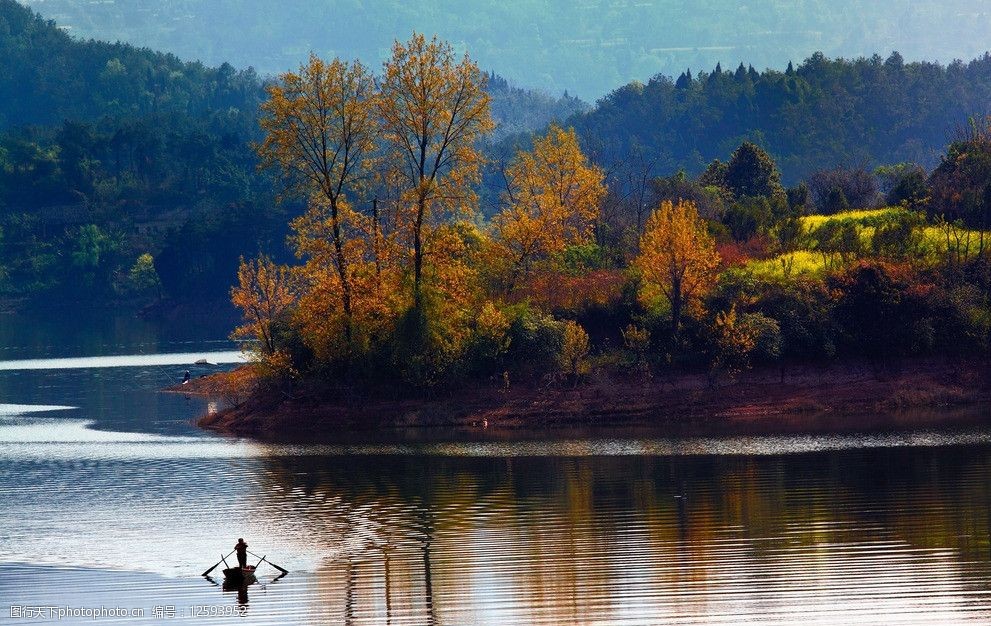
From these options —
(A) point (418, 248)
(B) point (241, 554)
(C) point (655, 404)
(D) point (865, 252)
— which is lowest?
(B) point (241, 554)

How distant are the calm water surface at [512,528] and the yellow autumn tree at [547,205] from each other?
17452 mm

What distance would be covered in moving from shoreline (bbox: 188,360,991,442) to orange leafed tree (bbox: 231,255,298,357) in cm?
480

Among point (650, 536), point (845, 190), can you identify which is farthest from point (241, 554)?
point (845, 190)

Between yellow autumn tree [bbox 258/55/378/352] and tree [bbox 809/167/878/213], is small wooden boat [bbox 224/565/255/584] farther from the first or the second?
tree [bbox 809/167/878/213]

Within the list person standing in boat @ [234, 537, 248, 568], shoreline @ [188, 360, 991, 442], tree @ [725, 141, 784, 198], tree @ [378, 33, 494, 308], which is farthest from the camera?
tree @ [725, 141, 784, 198]

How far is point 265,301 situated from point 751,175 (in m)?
38.0

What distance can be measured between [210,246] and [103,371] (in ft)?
301

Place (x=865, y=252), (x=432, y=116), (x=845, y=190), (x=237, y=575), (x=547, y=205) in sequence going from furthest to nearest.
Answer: (x=845, y=190) → (x=547, y=205) → (x=865, y=252) → (x=432, y=116) → (x=237, y=575)

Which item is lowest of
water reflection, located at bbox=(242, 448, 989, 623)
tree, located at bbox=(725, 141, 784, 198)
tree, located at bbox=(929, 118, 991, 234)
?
water reflection, located at bbox=(242, 448, 989, 623)

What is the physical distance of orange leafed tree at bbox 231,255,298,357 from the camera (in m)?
77.5

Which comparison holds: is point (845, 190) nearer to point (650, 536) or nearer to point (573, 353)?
point (573, 353)

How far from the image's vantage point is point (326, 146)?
76875 millimetres

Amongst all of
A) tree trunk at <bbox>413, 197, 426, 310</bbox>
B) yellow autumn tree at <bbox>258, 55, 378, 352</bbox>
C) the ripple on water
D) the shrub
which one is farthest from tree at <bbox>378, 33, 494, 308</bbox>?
the ripple on water

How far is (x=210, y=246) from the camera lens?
199m
